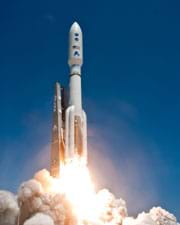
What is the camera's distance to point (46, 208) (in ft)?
109

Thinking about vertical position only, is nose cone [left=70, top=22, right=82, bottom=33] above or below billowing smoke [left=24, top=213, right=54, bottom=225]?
above

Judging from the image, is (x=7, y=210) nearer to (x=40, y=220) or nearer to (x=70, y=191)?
(x=40, y=220)

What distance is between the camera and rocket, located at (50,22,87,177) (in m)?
37.9

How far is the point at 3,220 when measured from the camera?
106 feet

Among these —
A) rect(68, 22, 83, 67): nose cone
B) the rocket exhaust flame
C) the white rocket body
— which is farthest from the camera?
rect(68, 22, 83, 67): nose cone

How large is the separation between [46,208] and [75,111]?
8.87 m

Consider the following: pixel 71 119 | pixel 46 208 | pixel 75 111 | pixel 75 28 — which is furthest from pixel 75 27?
pixel 46 208

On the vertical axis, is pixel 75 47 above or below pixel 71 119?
above

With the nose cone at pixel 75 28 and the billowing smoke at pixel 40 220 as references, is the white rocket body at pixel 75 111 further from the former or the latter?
the billowing smoke at pixel 40 220

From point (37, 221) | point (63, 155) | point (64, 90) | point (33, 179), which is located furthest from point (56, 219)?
point (64, 90)

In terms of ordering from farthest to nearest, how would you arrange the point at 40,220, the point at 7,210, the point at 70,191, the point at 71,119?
1. the point at 71,119
2. the point at 70,191
3. the point at 7,210
4. the point at 40,220

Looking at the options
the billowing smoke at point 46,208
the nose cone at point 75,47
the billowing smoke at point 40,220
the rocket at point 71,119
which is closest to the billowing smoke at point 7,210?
the billowing smoke at point 46,208

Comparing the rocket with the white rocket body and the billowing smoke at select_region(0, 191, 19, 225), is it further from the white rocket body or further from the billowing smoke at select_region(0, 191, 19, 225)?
the billowing smoke at select_region(0, 191, 19, 225)

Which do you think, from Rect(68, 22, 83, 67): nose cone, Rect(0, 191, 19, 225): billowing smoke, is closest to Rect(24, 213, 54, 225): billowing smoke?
Rect(0, 191, 19, 225): billowing smoke
